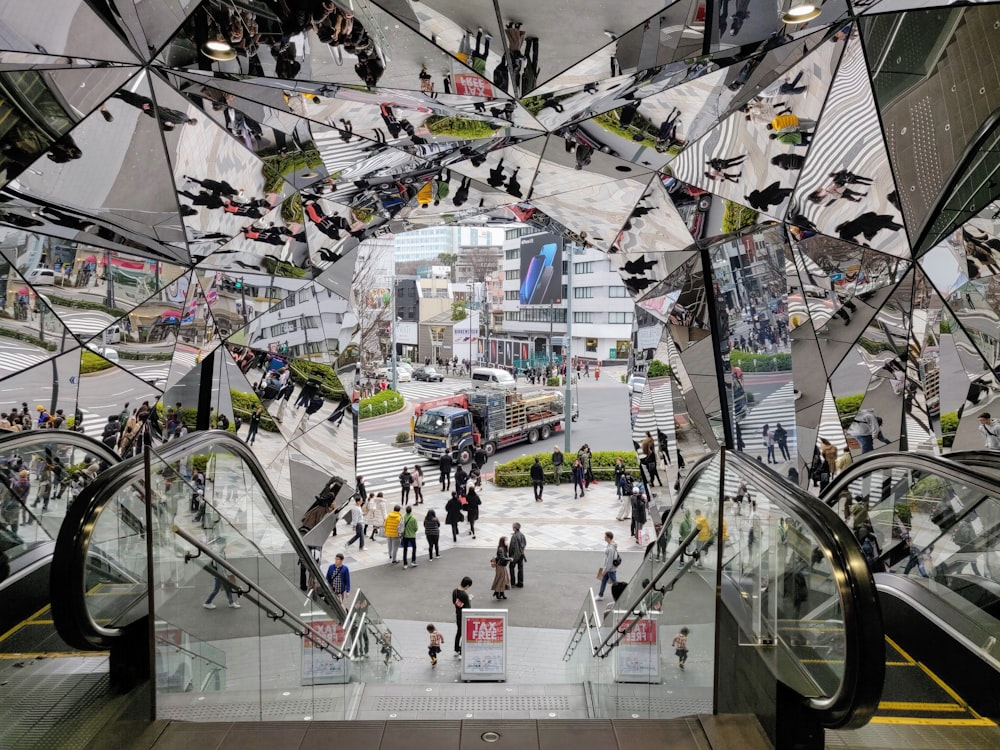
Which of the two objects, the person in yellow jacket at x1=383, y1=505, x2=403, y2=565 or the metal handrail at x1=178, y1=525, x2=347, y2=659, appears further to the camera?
the person in yellow jacket at x1=383, y1=505, x2=403, y2=565

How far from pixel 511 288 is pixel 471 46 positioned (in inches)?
1343

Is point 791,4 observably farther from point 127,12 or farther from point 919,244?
point 127,12

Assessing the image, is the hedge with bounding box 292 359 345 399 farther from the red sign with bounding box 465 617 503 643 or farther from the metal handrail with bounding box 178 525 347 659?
the metal handrail with bounding box 178 525 347 659

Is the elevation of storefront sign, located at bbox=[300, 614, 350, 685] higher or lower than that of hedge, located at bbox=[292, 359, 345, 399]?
lower

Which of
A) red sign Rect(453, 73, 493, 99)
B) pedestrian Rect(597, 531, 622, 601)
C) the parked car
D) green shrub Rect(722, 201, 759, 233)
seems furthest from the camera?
the parked car

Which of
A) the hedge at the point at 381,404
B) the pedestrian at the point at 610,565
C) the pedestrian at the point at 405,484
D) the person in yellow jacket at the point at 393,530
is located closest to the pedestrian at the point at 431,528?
the person in yellow jacket at the point at 393,530

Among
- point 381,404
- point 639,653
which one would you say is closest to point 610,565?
point 639,653

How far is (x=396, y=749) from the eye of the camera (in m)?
3.25

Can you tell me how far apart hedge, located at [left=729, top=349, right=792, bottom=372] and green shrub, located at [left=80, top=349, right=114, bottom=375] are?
8.08 metres

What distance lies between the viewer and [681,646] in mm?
4508

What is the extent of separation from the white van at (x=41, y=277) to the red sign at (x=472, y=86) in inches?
202

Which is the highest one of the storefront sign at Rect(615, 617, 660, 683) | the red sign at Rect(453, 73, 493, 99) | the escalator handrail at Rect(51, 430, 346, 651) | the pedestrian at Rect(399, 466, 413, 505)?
the red sign at Rect(453, 73, 493, 99)

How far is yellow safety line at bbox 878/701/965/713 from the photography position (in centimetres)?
361

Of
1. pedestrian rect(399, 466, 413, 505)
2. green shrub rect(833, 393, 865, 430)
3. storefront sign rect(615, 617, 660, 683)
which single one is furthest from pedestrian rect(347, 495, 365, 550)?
green shrub rect(833, 393, 865, 430)
